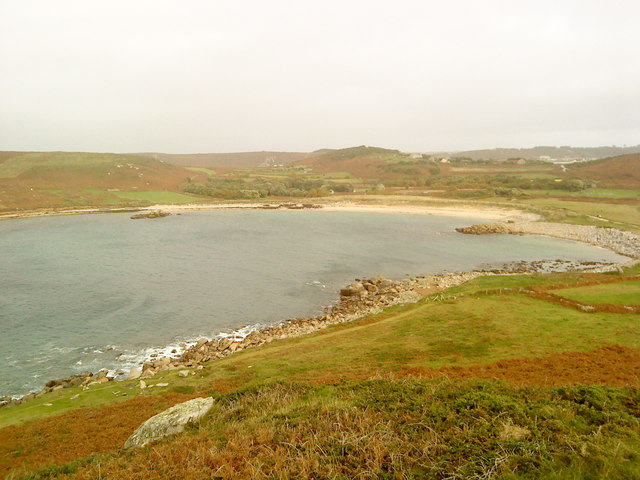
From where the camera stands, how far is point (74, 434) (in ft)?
41.5

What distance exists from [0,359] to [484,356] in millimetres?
27559

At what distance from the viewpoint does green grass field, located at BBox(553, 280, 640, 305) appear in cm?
2430

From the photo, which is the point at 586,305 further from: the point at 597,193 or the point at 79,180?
the point at 79,180

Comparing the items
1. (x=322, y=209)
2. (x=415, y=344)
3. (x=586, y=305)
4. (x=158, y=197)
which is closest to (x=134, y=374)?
(x=415, y=344)

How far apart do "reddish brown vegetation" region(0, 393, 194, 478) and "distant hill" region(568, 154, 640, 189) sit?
123 m

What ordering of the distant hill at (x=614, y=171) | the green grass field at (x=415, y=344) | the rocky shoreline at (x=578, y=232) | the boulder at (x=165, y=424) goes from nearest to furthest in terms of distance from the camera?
the boulder at (x=165, y=424), the green grass field at (x=415, y=344), the rocky shoreline at (x=578, y=232), the distant hill at (x=614, y=171)

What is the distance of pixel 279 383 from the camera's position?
43.2 ft

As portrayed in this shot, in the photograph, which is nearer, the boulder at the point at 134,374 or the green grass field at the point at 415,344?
the green grass field at the point at 415,344

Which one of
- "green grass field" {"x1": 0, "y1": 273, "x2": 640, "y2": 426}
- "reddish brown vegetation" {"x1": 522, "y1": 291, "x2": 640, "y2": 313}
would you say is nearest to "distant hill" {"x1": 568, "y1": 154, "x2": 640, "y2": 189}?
"reddish brown vegetation" {"x1": 522, "y1": 291, "x2": 640, "y2": 313}

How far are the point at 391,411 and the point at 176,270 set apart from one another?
121 feet

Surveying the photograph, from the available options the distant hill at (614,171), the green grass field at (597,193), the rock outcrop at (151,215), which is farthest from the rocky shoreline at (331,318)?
the distant hill at (614,171)

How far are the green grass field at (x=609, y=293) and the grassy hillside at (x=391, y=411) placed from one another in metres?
4.15

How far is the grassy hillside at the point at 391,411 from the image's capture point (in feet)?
23.3

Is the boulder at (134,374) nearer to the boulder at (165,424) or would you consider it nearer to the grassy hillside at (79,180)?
the boulder at (165,424)
